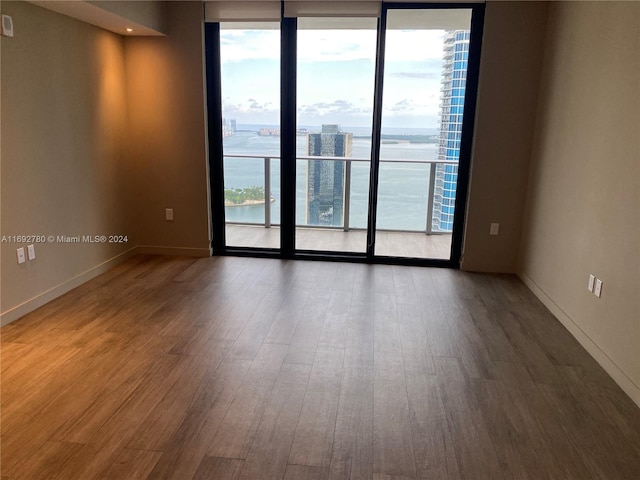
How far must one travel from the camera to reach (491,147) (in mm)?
4344

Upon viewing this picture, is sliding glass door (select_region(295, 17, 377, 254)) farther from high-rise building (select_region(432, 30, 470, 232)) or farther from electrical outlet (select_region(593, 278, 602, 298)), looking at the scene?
electrical outlet (select_region(593, 278, 602, 298))

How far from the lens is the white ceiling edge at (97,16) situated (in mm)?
3242

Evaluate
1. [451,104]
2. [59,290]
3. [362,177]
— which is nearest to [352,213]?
[362,177]

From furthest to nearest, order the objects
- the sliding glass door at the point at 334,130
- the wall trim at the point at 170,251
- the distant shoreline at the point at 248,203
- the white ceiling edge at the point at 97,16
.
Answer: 1. the distant shoreline at the point at 248,203
2. the wall trim at the point at 170,251
3. the sliding glass door at the point at 334,130
4. the white ceiling edge at the point at 97,16

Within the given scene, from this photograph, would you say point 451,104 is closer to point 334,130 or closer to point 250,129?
point 334,130

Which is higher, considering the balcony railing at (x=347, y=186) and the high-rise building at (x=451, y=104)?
the high-rise building at (x=451, y=104)

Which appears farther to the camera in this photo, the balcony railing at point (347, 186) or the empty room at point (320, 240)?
the balcony railing at point (347, 186)

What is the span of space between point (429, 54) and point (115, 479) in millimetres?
4066

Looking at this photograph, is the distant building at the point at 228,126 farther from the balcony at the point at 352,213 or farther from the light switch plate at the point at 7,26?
the light switch plate at the point at 7,26

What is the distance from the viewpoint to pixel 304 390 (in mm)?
2520

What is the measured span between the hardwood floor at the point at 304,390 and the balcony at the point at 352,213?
3.83ft

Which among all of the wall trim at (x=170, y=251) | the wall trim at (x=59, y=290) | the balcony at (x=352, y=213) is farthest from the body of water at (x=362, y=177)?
the wall trim at (x=59, y=290)

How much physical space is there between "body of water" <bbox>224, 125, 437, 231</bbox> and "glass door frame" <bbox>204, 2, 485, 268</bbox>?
98 mm

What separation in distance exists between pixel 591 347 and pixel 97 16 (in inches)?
164
